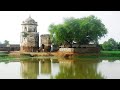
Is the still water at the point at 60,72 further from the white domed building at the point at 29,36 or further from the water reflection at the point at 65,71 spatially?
the white domed building at the point at 29,36

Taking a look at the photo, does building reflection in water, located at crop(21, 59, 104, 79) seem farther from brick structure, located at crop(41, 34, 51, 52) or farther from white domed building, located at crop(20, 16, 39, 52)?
brick structure, located at crop(41, 34, 51, 52)

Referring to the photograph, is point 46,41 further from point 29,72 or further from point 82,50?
point 29,72

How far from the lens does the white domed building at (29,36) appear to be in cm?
2131

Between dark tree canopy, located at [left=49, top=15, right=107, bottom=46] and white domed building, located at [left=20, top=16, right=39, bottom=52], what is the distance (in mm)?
2508

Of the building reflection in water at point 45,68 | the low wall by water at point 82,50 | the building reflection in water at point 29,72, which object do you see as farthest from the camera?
the low wall by water at point 82,50

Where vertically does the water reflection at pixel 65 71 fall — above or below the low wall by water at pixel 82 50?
below

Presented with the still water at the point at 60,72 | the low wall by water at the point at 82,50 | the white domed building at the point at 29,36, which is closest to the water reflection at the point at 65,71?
the still water at the point at 60,72

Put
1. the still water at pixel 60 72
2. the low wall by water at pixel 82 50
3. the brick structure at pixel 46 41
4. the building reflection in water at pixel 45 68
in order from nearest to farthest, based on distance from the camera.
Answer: the still water at pixel 60 72 < the building reflection in water at pixel 45 68 < the low wall by water at pixel 82 50 < the brick structure at pixel 46 41

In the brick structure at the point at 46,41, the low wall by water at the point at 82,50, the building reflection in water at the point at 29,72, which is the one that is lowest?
the building reflection in water at the point at 29,72

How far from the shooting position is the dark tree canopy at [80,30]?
18.9 m

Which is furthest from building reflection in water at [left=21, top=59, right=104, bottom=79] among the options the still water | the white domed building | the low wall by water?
the white domed building

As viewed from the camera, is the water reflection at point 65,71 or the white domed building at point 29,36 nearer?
the water reflection at point 65,71

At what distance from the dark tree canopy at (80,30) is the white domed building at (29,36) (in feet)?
8.23
